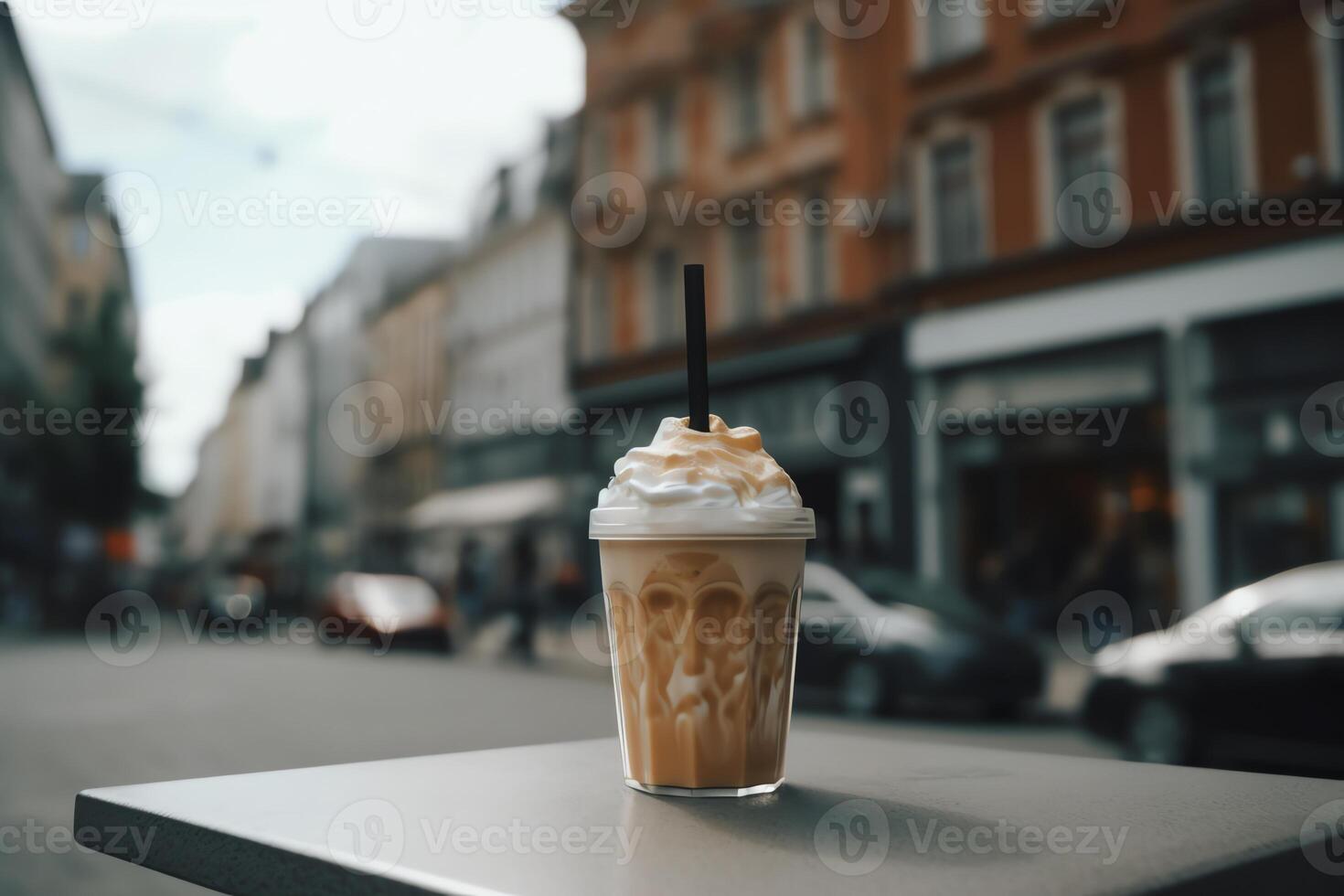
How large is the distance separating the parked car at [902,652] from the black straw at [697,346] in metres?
8.95

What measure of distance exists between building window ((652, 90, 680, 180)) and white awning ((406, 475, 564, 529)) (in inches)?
305

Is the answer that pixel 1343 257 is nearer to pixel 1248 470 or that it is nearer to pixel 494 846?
pixel 1248 470

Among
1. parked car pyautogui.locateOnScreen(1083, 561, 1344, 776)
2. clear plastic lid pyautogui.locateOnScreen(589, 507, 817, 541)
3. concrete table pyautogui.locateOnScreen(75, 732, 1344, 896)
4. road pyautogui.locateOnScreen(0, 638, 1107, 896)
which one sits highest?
clear plastic lid pyautogui.locateOnScreen(589, 507, 817, 541)

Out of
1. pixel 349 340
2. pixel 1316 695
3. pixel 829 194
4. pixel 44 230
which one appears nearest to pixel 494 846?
pixel 1316 695

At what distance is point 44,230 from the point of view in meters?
47.7

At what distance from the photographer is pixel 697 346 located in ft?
5.59

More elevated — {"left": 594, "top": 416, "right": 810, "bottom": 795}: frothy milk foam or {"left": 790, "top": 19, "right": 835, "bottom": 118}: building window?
{"left": 790, "top": 19, "right": 835, "bottom": 118}: building window

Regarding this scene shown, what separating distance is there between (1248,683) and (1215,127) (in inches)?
353

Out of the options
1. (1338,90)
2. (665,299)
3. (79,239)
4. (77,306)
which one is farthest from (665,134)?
(79,239)

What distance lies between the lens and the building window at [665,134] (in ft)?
77.8

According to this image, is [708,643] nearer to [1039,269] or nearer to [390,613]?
[1039,269]

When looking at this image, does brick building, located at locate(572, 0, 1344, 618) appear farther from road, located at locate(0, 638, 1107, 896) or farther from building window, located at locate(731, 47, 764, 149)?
road, located at locate(0, 638, 1107, 896)

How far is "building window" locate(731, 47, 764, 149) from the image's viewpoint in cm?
2155

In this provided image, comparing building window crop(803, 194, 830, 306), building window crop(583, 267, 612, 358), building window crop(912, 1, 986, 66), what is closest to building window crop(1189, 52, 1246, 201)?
building window crop(912, 1, 986, 66)
